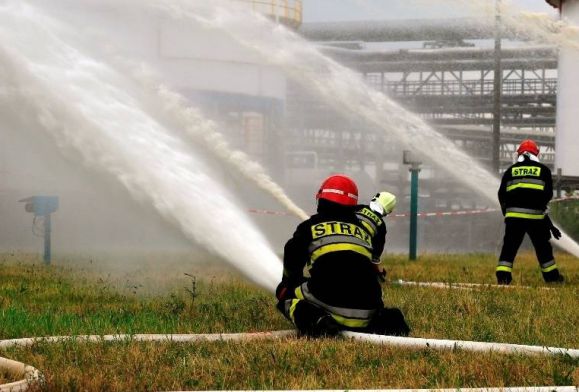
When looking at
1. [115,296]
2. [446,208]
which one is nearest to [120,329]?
[115,296]

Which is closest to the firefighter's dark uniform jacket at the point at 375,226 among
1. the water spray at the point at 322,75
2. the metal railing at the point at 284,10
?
the water spray at the point at 322,75

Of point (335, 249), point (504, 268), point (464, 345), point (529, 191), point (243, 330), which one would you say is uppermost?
point (529, 191)

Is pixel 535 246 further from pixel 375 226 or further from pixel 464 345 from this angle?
pixel 464 345

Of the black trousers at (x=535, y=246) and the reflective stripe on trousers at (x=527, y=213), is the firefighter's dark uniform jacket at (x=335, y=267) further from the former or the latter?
the reflective stripe on trousers at (x=527, y=213)

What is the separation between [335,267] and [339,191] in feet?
2.03

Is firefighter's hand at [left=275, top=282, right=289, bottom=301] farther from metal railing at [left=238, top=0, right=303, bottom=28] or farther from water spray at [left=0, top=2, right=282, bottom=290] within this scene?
metal railing at [left=238, top=0, right=303, bottom=28]

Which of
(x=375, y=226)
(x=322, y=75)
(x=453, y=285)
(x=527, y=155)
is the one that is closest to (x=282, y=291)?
(x=375, y=226)

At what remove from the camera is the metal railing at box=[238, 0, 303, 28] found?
37438 mm

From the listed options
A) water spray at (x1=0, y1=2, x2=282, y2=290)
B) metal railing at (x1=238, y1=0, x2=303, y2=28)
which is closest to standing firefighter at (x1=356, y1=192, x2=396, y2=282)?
water spray at (x1=0, y1=2, x2=282, y2=290)

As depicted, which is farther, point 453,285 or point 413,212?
point 413,212

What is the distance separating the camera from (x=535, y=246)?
13031mm

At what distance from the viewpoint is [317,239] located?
7.67 metres

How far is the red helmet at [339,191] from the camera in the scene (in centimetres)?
774

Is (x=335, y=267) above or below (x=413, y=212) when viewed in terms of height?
above
